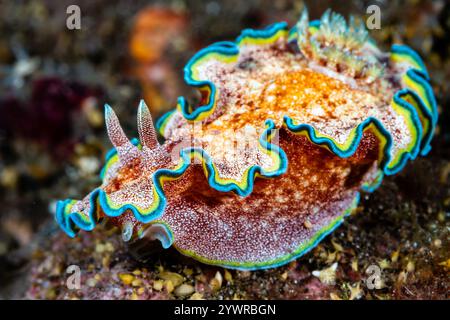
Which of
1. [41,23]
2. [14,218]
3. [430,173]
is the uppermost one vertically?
[41,23]

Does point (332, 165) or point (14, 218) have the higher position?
point (332, 165)

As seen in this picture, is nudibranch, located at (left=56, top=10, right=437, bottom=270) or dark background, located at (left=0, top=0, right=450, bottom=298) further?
dark background, located at (left=0, top=0, right=450, bottom=298)

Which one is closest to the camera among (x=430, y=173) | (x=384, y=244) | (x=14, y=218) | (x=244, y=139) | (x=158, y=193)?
(x=158, y=193)

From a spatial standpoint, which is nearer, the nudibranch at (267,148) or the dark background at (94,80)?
the nudibranch at (267,148)

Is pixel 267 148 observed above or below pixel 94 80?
below

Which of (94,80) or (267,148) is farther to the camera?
(94,80)
